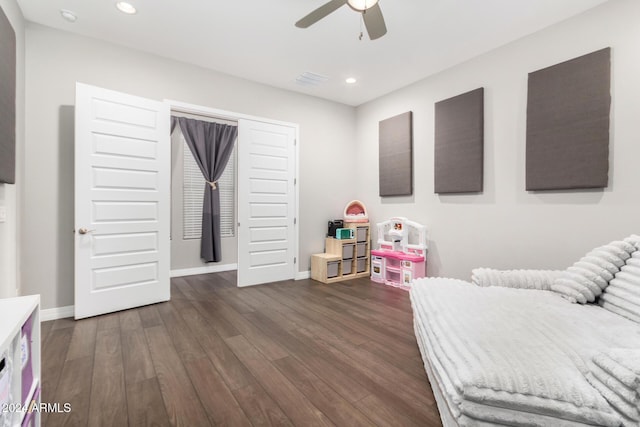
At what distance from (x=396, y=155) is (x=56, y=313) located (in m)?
4.32

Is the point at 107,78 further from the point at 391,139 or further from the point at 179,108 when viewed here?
the point at 391,139

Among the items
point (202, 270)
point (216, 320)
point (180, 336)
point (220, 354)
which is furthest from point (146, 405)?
point (202, 270)

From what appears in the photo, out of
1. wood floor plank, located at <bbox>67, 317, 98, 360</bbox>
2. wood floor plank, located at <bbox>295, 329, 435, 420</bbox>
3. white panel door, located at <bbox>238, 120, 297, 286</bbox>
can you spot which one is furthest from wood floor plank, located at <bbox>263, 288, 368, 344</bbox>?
wood floor plank, located at <bbox>67, 317, 98, 360</bbox>

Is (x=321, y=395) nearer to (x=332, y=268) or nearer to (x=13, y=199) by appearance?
(x=332, y=268)

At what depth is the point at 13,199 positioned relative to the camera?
2.49m

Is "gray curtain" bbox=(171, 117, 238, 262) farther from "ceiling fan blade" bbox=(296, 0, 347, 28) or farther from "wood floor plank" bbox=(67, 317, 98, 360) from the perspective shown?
"ceiling fan blade" bbox=(296, 0, 347, 28)

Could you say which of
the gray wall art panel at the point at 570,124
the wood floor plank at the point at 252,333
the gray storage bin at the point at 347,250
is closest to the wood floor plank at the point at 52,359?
the wood floor plank at the point at 252,333

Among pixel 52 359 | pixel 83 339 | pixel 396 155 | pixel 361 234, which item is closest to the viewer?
pixel 52 359

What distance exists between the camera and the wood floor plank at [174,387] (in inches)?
61.0

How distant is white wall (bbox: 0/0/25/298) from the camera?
221cm

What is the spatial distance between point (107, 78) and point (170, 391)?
3115 millimetres

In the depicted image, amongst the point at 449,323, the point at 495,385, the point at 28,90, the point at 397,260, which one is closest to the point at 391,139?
the point at 397,260

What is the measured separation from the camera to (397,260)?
4152 millimetres

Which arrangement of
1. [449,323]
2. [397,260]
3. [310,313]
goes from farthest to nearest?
[397,260], [310,313], [449,323]
